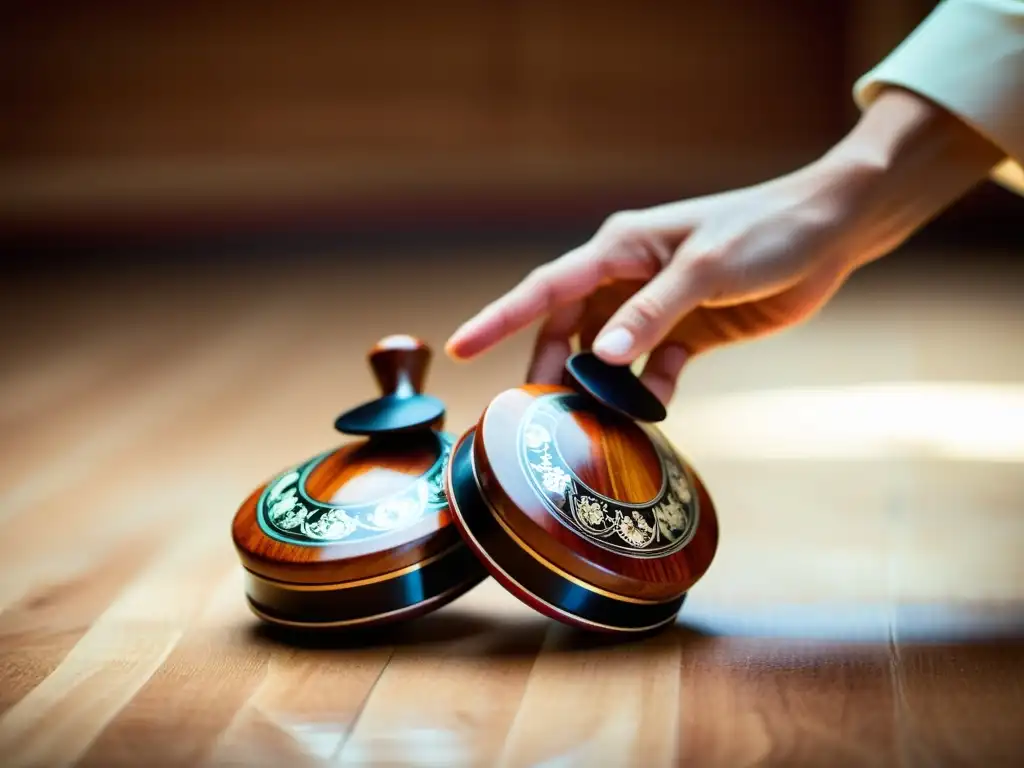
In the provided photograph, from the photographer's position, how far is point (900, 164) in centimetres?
147

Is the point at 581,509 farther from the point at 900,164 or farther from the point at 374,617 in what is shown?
the point at 900,164

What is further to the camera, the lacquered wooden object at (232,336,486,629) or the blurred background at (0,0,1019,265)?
the blurred background at (0,0,1019,265)

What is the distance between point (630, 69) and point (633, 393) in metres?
2.90

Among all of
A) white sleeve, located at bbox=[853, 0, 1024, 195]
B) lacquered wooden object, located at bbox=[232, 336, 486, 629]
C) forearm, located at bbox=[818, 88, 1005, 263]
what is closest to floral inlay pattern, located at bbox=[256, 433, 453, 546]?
lacquered wooden object, located at bbox=[232, 336, 486, 629]

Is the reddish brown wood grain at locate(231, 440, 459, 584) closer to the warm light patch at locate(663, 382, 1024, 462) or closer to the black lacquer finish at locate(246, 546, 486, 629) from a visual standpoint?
the black lacquer finish at locate(246, 546, 486, 629)

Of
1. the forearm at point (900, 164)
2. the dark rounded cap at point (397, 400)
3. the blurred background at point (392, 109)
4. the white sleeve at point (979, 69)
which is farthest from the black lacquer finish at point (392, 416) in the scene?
the blurred background at point (392, 109)

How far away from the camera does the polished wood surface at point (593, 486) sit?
1088 millimetres

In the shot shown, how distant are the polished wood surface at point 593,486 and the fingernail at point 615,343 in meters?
0.07

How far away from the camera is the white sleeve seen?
141 centimetres

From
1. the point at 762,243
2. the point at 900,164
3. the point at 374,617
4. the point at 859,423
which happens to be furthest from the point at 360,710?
the point at 859,423

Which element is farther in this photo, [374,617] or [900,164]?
[900,164]

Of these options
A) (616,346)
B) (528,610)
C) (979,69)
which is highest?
(979,69)

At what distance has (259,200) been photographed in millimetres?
3982

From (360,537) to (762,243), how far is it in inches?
22.0
